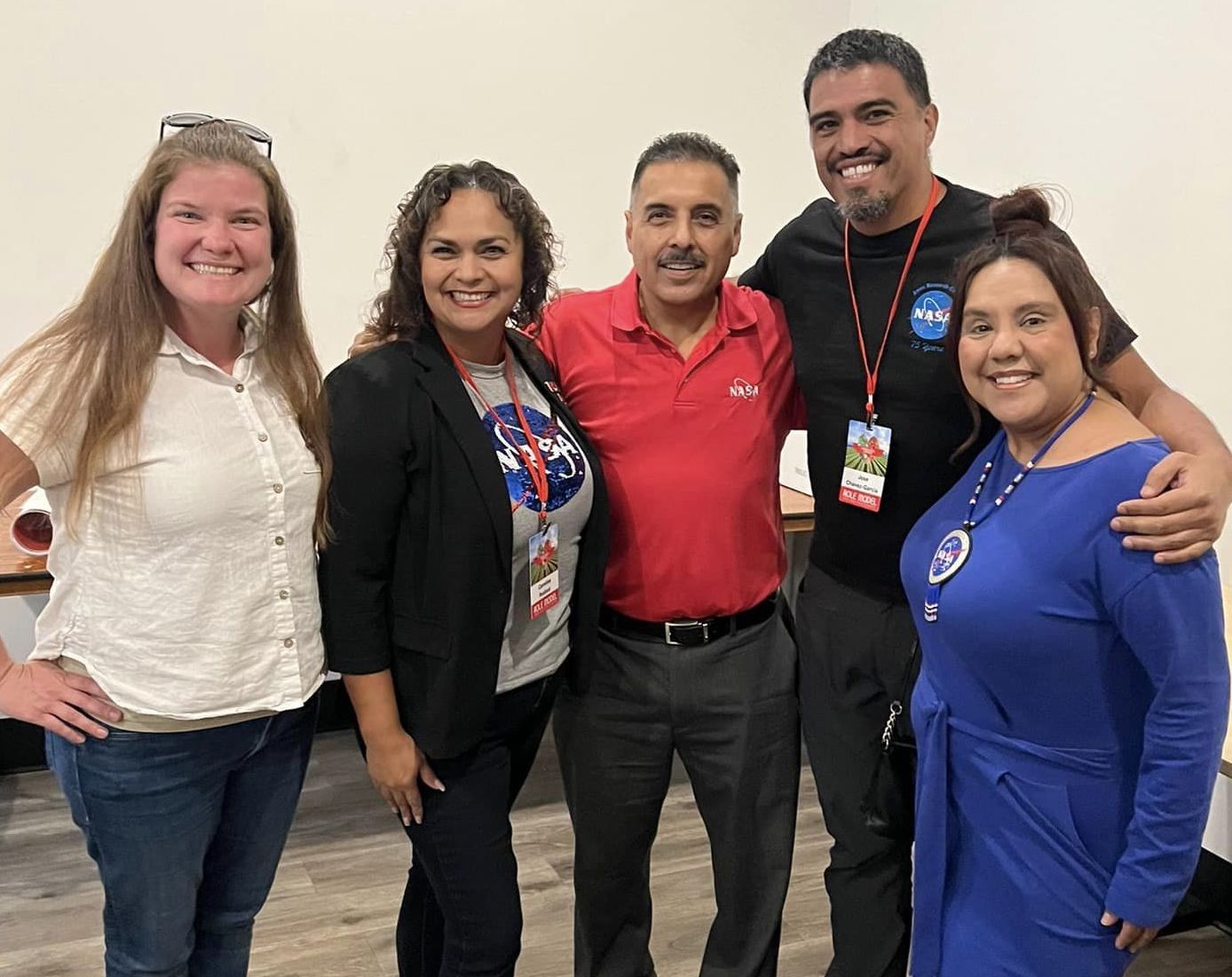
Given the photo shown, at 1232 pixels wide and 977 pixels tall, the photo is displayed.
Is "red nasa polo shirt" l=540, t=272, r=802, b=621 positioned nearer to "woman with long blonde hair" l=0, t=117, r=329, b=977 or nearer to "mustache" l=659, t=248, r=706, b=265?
"mustache" l=659, t=248, r=706, b=265

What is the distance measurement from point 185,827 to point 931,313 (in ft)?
4.74

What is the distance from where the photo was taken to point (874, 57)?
198 centimetres

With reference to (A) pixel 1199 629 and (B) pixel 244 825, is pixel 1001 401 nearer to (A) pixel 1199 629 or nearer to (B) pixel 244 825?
(A) pixel 1199 629

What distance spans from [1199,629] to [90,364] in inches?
57.9

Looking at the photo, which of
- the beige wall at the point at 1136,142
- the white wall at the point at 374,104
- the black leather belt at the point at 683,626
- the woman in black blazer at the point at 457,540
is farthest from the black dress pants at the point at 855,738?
the white wall at the point at 374,104

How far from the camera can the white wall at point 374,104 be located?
324 centimetres

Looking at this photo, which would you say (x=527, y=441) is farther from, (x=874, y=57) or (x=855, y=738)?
(x=874, y=57)

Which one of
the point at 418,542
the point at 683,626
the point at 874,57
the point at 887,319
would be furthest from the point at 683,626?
the point at 874,57

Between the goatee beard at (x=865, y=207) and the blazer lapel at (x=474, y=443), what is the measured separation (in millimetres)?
776

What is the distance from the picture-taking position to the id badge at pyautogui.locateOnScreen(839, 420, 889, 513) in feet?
6.46

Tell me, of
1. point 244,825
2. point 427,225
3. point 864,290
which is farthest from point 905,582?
point 244,825

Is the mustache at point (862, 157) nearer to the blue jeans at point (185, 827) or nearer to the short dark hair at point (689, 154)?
the short dark hair at point (689, 154)

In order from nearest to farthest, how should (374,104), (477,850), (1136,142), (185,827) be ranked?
(185,827) < (477,850) < (1136,142) < (374,104)

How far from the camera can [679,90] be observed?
3975 millimetres
